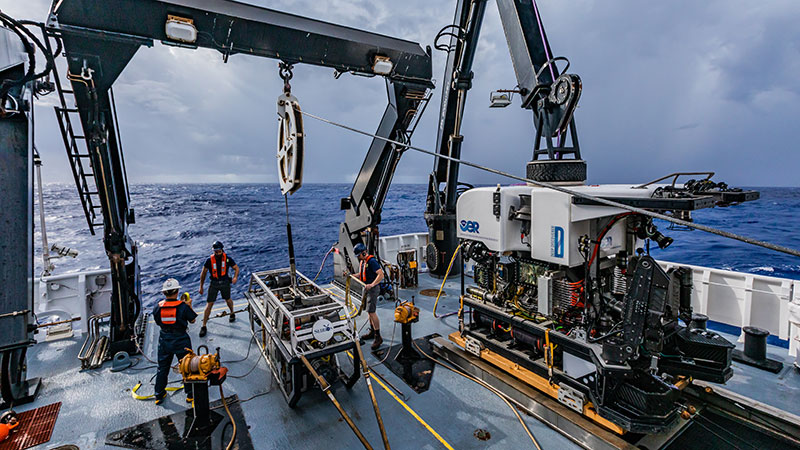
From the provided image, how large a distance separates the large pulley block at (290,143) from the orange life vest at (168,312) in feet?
7.48

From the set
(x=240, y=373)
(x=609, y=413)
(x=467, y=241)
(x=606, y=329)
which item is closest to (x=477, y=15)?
(x=467, y=241)

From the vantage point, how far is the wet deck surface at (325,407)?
4.35 metres

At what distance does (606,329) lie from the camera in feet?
Answer: 15.5

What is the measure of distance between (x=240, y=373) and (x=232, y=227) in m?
24.9

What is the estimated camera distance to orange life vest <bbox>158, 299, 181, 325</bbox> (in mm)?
4996

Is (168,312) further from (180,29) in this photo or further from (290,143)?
(180,29)

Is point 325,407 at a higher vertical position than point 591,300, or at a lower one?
lower

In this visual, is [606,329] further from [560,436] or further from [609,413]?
[560,436]

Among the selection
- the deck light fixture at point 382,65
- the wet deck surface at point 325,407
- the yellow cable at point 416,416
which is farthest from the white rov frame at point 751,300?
the deck light fixture at point 382,65

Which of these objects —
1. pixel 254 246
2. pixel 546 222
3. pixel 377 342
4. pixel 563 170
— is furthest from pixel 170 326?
pixel 254 246

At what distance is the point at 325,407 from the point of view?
4973 millimetres

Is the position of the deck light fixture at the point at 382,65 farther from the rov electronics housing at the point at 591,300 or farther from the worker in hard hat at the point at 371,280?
the worker in hard hat at the point at 371,280

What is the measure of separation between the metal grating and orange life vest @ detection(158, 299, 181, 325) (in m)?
1.74

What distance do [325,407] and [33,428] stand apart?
3577 mm
